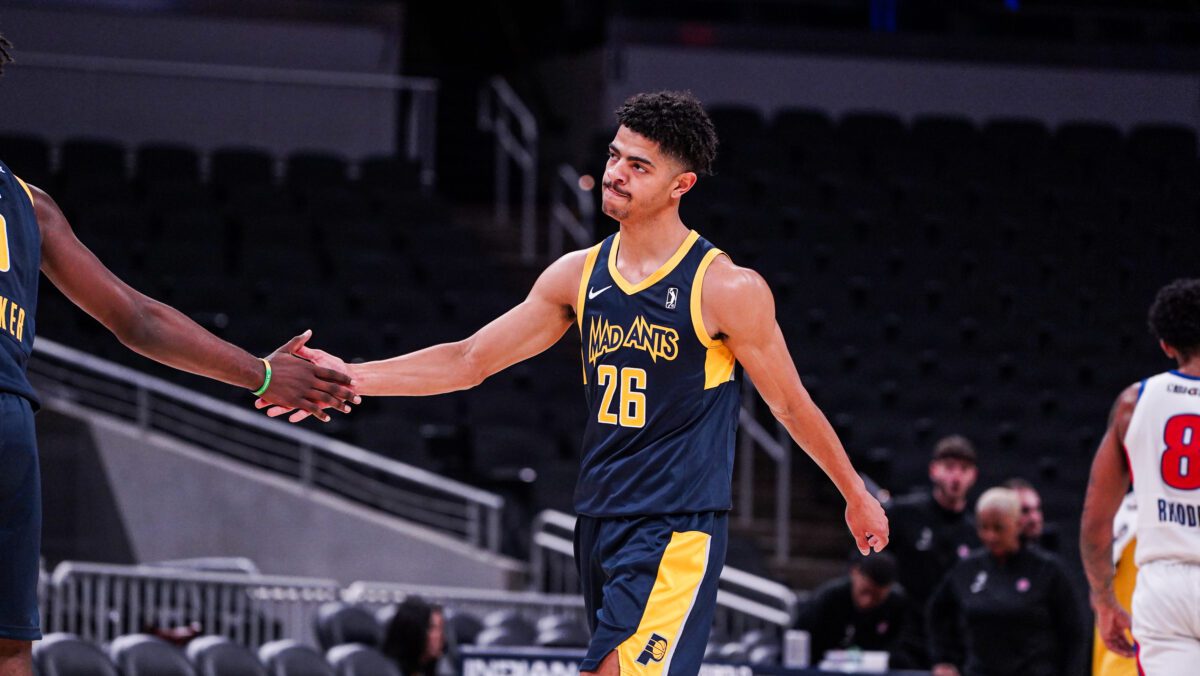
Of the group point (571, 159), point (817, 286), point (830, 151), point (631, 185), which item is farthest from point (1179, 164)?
point (631, 185)

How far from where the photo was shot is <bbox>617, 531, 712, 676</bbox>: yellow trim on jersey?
15.4 feet

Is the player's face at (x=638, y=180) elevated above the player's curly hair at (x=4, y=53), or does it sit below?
below

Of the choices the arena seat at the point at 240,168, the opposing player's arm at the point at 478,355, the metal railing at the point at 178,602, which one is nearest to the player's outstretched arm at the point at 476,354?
the opposing player's arm at the point at 478,355

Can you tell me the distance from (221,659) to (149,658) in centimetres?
45

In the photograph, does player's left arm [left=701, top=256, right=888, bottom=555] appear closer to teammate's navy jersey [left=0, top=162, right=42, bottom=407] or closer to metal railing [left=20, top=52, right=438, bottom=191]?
teammate's navy jersey [left=0, top=162, right=42, bottom=407]

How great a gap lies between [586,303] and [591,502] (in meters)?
0.62

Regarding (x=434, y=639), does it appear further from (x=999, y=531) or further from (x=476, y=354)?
(x=476, y=354)

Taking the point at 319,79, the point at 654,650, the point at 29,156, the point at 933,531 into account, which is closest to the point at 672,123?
the point at 654,650

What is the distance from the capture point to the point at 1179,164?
760 inches

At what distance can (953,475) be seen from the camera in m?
10.3

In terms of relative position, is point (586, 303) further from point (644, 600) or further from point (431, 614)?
point (431, 614)

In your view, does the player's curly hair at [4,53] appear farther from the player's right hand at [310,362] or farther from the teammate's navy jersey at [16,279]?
the player's right hand at [310,362]

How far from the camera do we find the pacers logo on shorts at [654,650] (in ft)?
15.4

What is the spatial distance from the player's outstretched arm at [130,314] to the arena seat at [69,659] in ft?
13.0
